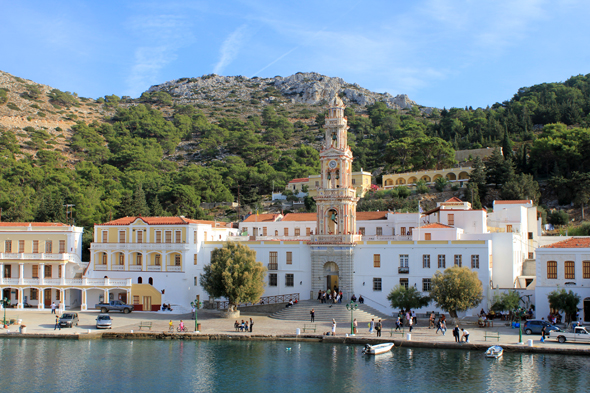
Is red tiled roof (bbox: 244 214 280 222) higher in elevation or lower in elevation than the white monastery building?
higher

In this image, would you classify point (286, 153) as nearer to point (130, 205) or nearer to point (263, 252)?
point (130, 205)

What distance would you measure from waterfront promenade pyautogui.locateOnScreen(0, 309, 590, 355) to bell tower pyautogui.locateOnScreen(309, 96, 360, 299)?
617cm

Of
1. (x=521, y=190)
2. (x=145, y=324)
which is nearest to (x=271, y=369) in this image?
(x=145, y=324)

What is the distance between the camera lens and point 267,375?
1164 inches

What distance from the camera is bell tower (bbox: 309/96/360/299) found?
48.2 metres

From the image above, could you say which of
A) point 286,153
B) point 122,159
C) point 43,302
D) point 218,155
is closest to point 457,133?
point 286,153

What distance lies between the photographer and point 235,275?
44.6 m

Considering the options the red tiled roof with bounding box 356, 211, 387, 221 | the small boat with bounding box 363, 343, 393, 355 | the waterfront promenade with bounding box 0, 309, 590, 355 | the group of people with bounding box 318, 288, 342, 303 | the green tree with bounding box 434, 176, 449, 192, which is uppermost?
the green tree with bounding box 434, 176, 449, 192

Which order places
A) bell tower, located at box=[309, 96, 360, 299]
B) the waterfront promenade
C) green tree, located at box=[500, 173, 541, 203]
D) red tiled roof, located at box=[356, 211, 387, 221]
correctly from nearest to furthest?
the waterfront promenade → bell tower, located at box=[309, 96, 360, 299] → red tiled roof, located at box=[356, 211, 387, 221] → green tree, located at box=[500, 173, 541, 203]

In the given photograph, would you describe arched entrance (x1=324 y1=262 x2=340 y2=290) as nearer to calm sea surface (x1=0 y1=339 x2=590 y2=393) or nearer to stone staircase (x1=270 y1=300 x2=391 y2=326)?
stone staircase (x1=270 y1=300 x2=391 y2=326)

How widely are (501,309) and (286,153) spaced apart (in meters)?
95.5

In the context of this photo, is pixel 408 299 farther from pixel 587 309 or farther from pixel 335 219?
pixel 587 309

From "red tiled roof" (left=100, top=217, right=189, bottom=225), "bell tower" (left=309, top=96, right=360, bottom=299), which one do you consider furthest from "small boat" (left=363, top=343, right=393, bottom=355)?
"red tiled roof" (left=100, top=217, right=189, bottom=225)

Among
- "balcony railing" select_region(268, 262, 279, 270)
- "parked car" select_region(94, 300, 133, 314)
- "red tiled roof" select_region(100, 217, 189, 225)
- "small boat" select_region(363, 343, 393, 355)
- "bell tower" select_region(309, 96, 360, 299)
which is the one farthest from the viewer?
"red tiled roof" select_region(100, 217, 189, 225)
